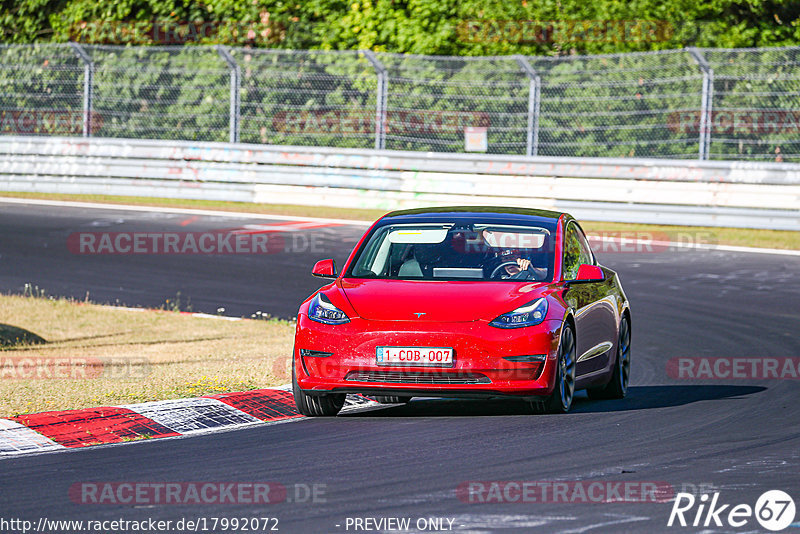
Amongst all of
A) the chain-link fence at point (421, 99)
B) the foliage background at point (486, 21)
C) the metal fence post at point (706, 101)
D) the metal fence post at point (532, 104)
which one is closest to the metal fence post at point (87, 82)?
the chain-link fence at point (421, 99)

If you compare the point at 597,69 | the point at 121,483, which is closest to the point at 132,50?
the point at 597,69

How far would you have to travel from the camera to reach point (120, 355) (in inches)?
→ 508

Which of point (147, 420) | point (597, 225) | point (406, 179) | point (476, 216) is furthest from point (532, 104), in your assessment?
point (147, 420)

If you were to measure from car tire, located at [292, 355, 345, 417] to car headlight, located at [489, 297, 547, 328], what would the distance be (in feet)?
4.04

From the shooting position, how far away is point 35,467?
7414mm

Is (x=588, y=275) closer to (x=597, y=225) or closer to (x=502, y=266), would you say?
(x=502, y=266)

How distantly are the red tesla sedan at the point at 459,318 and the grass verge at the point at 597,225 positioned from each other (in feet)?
36.4

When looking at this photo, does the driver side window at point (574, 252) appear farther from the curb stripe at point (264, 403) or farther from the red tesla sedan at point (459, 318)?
the curb stripe at point (264, 403)

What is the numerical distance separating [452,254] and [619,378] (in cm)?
169

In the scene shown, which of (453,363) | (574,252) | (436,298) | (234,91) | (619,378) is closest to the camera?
(453,363)

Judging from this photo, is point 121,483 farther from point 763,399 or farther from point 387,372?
point 763,399

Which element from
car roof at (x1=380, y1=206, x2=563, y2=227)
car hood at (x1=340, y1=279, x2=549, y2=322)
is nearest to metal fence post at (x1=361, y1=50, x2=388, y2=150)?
car roof at (x1=380, y1=206, x2=563, y2=227)

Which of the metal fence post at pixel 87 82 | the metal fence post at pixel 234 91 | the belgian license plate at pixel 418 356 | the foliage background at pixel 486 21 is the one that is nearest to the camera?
the belgian license plate at pixel 418 356

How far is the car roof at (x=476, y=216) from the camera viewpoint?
10188 millimetres
